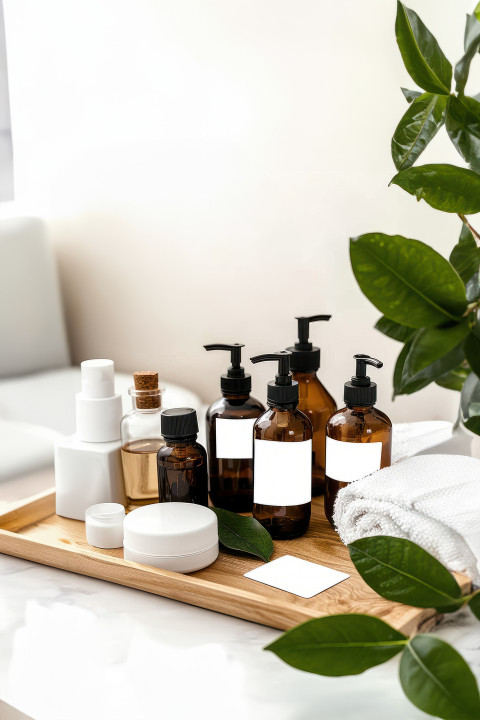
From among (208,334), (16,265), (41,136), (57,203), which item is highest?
(41,136)

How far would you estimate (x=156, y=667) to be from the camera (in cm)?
57

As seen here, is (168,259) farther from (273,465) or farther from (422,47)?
(422,47)

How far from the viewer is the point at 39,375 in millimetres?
1894

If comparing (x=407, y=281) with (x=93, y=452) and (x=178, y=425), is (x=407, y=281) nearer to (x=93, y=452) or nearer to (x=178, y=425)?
(x=178, y=425)

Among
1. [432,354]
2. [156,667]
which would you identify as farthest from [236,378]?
[432,354]

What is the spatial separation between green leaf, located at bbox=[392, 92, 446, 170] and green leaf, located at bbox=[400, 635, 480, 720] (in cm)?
23

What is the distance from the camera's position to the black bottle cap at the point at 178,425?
73cm

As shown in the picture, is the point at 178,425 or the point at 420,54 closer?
the point at 420,54

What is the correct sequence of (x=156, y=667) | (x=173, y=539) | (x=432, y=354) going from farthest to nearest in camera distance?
(x=173, y=539) → (x=156, y=667) → (x=432, y=354)

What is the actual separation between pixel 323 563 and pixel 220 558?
10 centimetres

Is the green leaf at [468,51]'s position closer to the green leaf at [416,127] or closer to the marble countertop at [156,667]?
the green leaf at [416,127]

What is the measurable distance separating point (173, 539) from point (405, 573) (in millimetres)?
344

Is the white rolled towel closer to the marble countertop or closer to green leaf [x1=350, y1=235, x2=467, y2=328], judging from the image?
the marble countertop

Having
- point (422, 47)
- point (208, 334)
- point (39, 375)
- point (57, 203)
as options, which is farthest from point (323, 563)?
point (57, 203)
